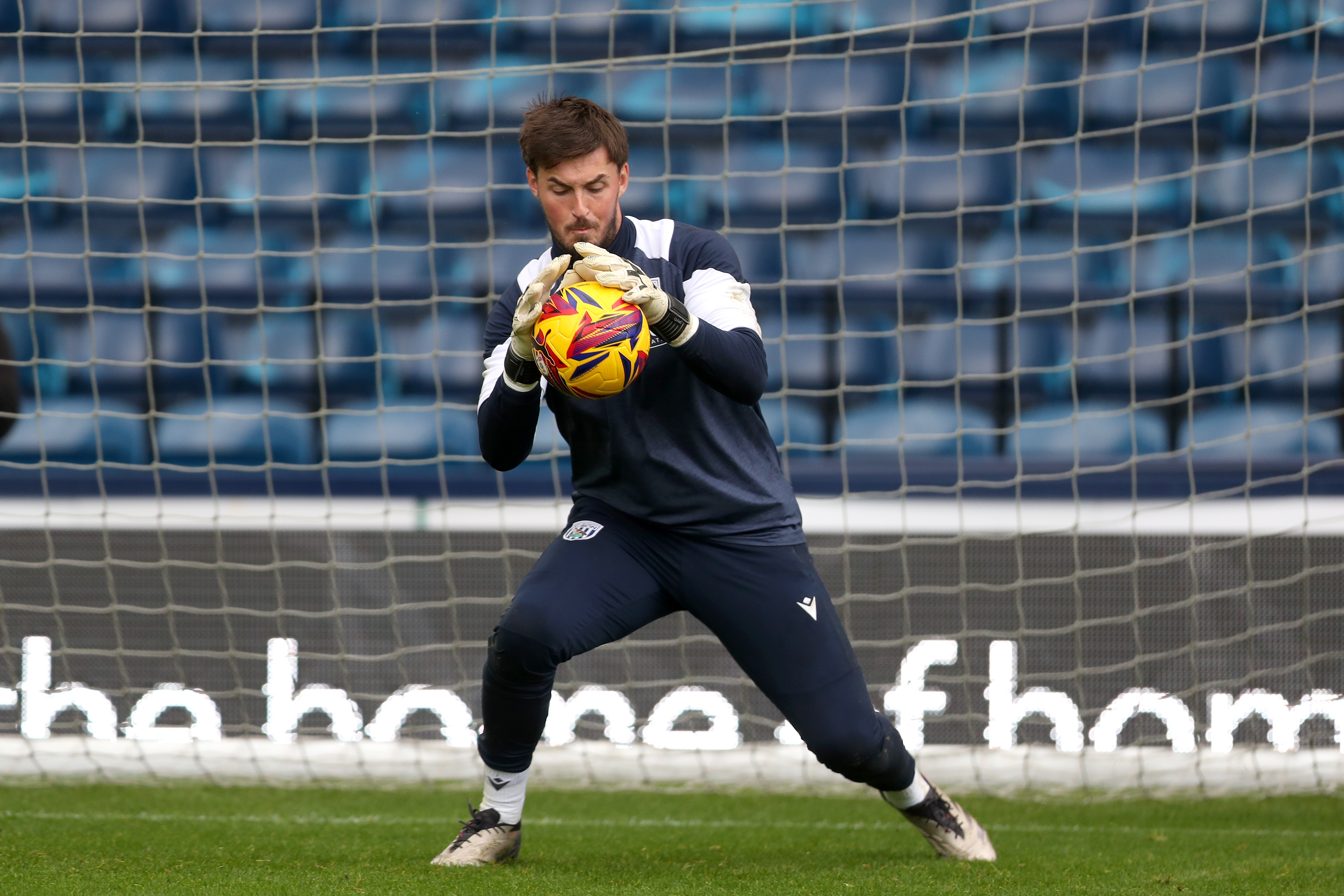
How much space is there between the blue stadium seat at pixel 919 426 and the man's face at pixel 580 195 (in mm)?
2773

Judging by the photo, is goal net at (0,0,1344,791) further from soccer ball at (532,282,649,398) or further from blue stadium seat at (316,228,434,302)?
soccer ball at (532,282,649,398)

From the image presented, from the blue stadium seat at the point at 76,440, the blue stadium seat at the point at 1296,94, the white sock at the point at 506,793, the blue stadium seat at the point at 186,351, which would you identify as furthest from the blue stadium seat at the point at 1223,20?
the blue stadium seat at the point at 76,440

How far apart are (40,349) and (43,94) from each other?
1209 mm

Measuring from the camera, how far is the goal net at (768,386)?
413 cm

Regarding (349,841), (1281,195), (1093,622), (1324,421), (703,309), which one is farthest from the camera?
(1281,195)

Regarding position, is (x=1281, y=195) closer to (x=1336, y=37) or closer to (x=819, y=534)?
(x=1336, y=37)

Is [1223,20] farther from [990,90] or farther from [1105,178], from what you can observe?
[990,90]

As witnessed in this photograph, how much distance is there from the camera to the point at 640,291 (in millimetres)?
2393

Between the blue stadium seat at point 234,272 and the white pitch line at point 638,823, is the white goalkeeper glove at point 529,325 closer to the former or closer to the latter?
the white pitch line at point 638,823

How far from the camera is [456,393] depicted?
18.5 feet

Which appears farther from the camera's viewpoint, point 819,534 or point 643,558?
point 819,534

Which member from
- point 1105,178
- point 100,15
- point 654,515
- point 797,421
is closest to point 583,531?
point 654,515

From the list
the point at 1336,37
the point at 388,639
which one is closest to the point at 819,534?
the point at 388,639

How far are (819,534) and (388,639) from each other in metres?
1.39
